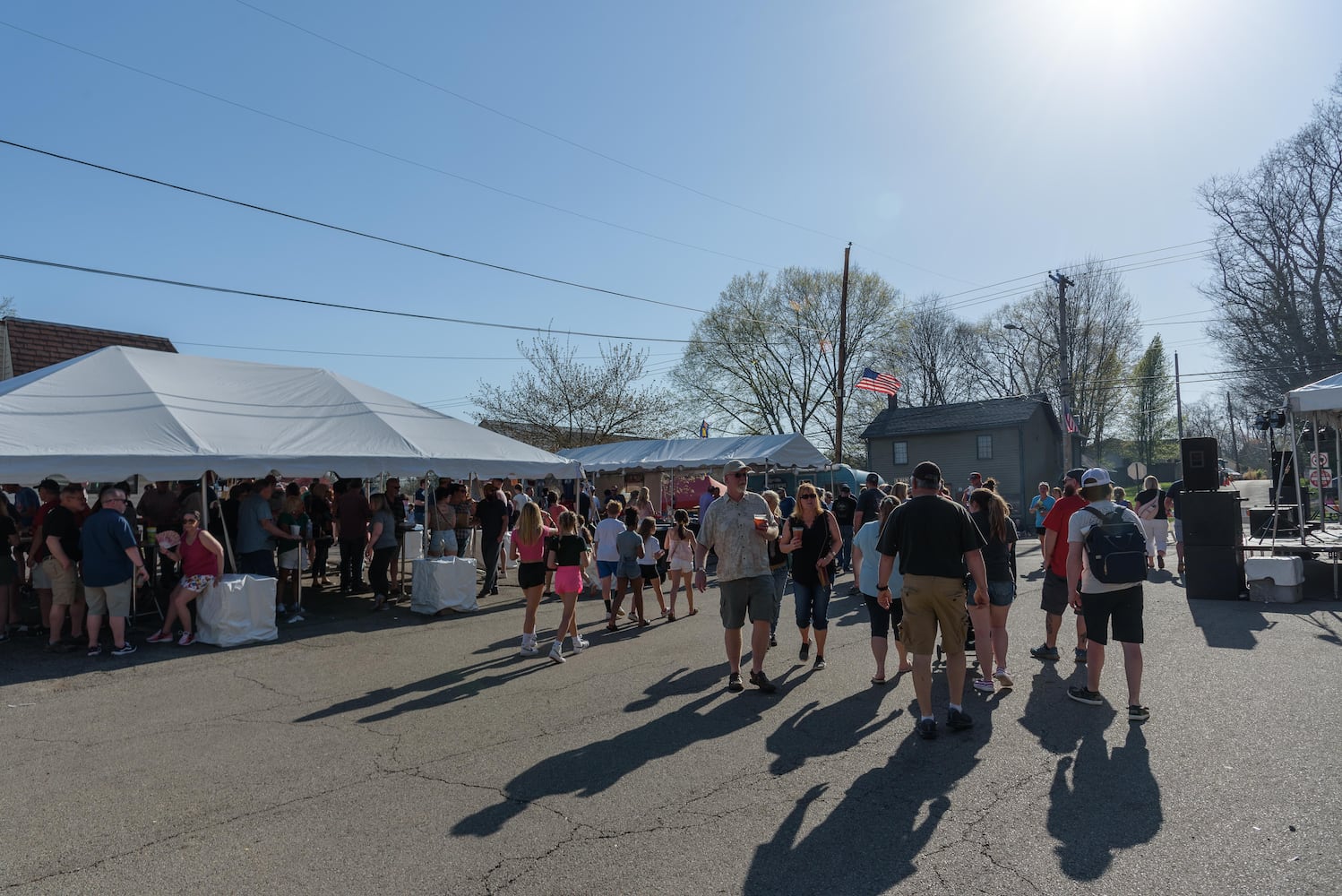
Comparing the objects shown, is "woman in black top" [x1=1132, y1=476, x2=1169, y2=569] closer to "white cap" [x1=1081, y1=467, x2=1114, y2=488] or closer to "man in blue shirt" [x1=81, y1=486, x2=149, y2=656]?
"white cap" [x1=1081, y1=467, x2=1114, y2=488]

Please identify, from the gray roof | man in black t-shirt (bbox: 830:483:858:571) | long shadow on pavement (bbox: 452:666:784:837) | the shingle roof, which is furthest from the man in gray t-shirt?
the gray roof

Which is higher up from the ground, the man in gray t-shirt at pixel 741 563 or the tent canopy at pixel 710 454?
the tent canopy at pixel 710 454

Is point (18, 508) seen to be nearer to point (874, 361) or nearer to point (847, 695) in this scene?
point (847, 695)

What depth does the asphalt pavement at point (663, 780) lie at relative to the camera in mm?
3650

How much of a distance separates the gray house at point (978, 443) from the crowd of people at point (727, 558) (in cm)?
2576

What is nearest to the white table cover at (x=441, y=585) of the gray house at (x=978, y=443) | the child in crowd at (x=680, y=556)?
the child in crowd at (x=680, y=556)

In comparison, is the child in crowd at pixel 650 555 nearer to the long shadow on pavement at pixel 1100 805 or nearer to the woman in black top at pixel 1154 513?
the long shadow on pavement at pixel 1100 805

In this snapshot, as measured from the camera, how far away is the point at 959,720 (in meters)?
5.54

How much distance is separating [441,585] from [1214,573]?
1064 cm

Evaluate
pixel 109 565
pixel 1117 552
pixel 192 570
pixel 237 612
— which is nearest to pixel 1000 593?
pixel 1117 552

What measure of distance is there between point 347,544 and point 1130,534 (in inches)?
437

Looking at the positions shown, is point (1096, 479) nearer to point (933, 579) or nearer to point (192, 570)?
point (933, 579)

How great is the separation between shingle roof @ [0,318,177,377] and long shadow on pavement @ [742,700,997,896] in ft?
68.8

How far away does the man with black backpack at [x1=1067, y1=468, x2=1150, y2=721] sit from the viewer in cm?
567
